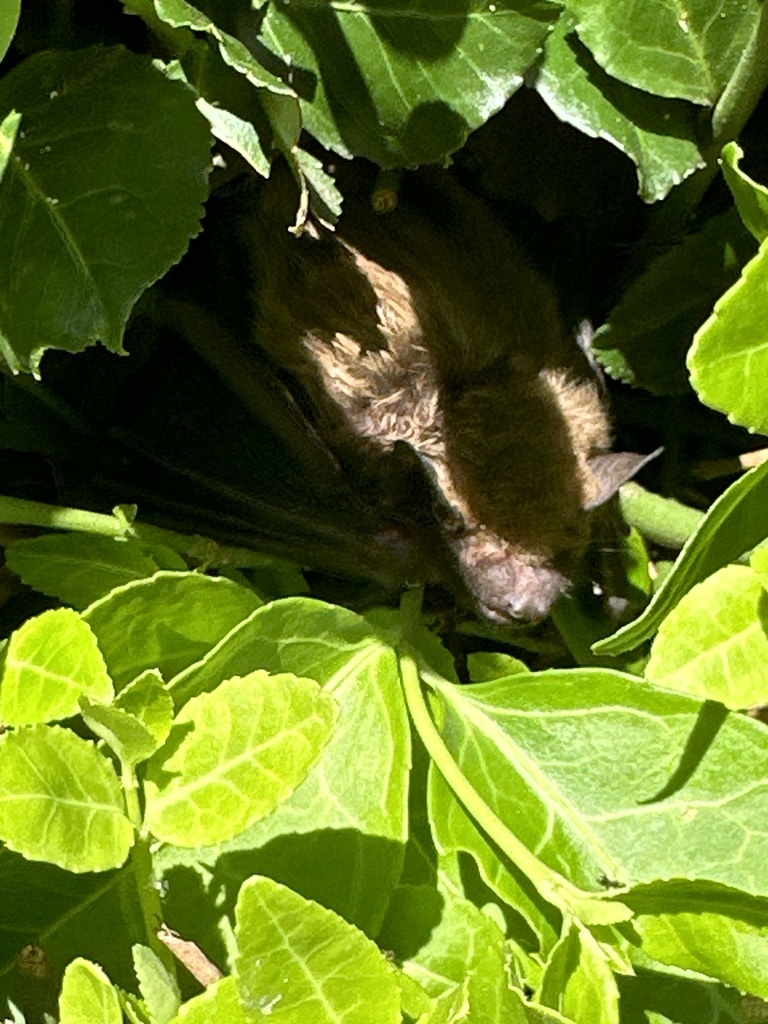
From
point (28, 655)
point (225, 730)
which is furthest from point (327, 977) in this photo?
point (28, 655)

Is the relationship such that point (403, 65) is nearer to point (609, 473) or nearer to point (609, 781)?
point (609, 473)

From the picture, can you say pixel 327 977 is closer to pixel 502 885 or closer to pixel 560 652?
pixel 502 885

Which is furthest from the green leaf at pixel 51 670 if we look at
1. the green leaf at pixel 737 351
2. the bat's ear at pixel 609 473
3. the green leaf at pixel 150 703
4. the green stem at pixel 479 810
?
the bat's ear at pixel 609 473


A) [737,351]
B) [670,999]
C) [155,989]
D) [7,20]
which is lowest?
[670,999]

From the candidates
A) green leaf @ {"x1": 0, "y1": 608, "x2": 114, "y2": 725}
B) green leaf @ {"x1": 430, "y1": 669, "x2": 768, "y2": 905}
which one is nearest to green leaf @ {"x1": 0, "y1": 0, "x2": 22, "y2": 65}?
green leaf @ {"x1": 0, "y1": 608, "x2": 114, "y2": 725}

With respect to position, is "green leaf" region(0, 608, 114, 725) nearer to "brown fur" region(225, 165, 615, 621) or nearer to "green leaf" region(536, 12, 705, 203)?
"brown fur" region(225, 165, 615, 621)

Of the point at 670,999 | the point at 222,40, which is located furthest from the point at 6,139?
the point at 670,999

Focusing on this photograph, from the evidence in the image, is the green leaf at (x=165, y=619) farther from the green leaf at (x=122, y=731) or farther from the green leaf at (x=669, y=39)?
the green leaf at (x=669, y=39)

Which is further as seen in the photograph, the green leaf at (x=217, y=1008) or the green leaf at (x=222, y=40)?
the green leaf at (x=222, y=40)
